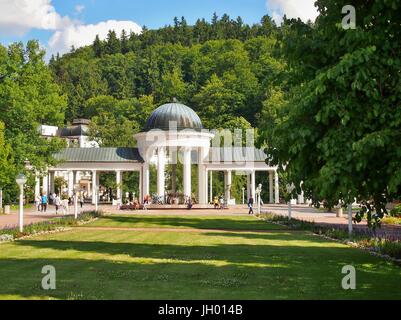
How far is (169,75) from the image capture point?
12619 centimetres

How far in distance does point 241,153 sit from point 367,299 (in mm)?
62070

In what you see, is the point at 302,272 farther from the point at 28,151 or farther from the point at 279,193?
the point at 279,193

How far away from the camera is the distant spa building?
64875 mm

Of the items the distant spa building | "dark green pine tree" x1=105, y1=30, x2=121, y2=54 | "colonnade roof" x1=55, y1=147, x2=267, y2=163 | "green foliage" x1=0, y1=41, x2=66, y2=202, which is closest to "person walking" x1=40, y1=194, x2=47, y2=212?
"green foliage" x1=0, y1=41, x2=66, y2=202

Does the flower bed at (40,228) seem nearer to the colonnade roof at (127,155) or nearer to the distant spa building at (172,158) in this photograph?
the distant spa building at (172,158)

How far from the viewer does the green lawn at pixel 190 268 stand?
12172mm

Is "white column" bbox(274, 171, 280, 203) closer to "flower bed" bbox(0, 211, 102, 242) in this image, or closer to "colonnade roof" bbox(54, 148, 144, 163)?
"colonnade roof" bbox(54, 148, 144, 163)

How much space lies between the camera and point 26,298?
1142 cm

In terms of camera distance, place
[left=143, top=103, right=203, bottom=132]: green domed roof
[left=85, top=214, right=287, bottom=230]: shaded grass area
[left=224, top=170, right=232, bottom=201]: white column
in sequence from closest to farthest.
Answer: [left=85, top=214, right=287, bottom=230]: shaded grass area < [left=143, top=103, right=203, bottom=132]: green domed roof < [left=224, top=170, right=232, bottom=201]: white column

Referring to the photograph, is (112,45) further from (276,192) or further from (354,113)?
(354,113)

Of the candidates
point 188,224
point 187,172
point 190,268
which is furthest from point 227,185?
point 190,268

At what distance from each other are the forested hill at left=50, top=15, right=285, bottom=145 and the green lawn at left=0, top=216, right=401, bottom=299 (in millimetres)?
68834

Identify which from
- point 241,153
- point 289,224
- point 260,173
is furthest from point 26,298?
point 260,173

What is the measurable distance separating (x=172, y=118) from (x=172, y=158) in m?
4.55
